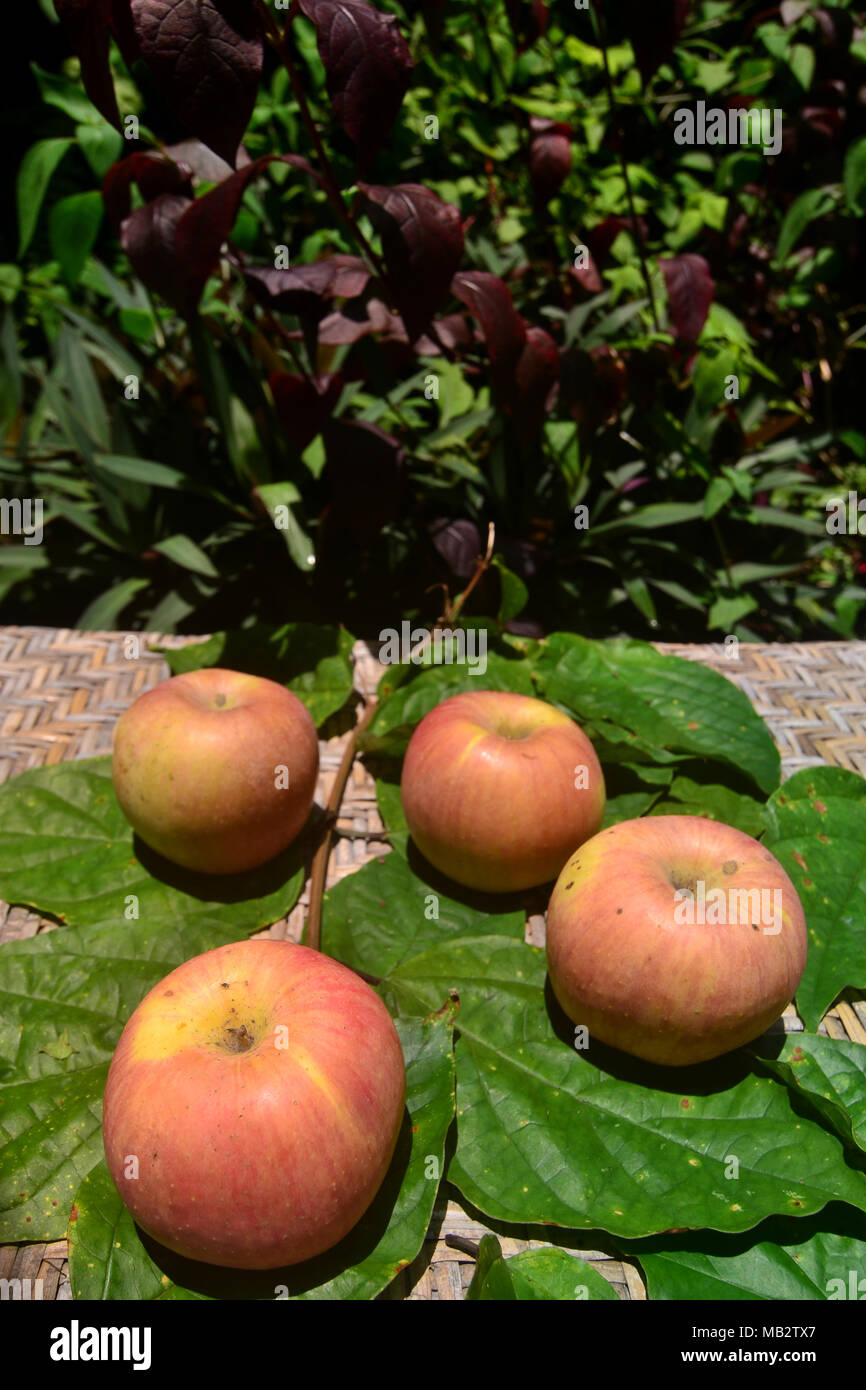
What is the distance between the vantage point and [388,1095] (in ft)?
2.50

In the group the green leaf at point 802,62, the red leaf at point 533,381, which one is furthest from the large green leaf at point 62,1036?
the green leaf at point 802,62

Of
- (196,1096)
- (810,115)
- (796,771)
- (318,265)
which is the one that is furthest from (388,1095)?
(810,115)

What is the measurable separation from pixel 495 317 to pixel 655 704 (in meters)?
0.64

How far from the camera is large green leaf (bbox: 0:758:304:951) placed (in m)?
1.07

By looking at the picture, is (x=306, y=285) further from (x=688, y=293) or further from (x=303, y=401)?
(x=688, y=293)

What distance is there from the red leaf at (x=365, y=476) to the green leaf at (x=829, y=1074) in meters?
1.02

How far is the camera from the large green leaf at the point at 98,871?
3.50 feet

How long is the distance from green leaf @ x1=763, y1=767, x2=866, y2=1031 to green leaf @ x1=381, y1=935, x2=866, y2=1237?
16 cm

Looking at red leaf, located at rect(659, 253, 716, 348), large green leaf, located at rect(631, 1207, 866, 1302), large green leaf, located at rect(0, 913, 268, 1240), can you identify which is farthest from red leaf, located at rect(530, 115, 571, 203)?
large green leaf, located at rect(631, 1207, 866, 1302)

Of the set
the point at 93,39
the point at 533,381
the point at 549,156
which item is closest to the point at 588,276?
the point at 549,156

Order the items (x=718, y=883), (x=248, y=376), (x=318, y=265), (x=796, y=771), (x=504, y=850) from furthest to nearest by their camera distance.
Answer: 1. (x=248, y=376)
2. (x=318, y=265)
3. (x=796, y=771)
4. (x=504, y=850)
5. (x=718, y=883)

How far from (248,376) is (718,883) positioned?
4.67 ft

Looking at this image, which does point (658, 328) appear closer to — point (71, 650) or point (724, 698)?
point (724, 698)
